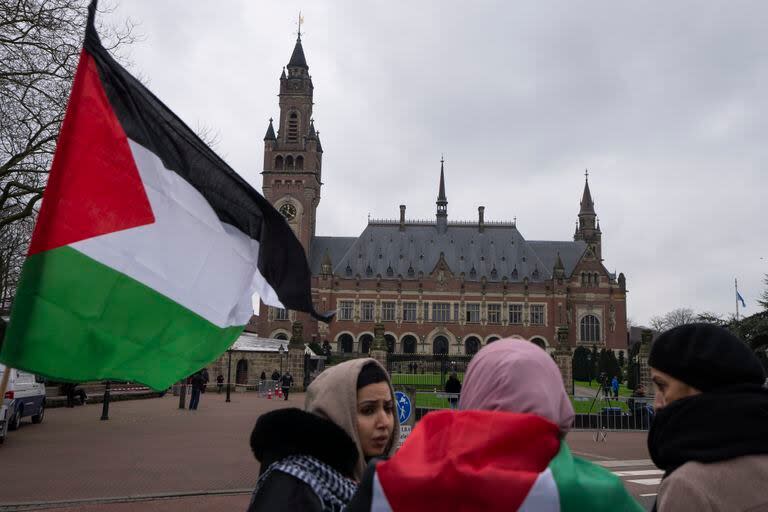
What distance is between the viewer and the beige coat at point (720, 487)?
2236 millimetres

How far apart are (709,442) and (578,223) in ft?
267

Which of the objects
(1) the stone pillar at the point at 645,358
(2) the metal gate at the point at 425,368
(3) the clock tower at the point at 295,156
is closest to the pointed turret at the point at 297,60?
(3) the clock tower at the point at 295,156

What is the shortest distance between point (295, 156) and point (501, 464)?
232 feet

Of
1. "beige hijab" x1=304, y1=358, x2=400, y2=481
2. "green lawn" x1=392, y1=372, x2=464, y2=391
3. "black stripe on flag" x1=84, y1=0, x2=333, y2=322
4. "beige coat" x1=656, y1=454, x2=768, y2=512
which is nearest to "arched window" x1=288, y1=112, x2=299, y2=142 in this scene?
"green lawn" x1=392, y1=372, x2=464, y2=391

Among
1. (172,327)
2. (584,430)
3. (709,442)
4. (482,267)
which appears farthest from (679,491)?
(482,267)

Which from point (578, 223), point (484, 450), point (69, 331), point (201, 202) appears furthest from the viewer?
point (578, 223)

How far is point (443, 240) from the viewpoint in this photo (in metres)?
73.7

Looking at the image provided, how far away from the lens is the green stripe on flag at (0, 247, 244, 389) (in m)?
3.65

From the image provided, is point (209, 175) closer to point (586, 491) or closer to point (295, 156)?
point (586, 491)

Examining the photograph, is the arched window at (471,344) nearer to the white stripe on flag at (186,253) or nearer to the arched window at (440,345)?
the arched window at (440,345)

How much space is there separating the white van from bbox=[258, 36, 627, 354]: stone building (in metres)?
46.9

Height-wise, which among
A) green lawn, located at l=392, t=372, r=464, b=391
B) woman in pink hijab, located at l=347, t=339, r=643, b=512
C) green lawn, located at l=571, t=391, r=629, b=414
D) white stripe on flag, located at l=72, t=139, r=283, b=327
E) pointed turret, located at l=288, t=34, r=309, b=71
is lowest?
green lawn, located at l=571, t=391, r=629, b=414

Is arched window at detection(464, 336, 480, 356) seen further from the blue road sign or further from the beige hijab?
the beige hijab

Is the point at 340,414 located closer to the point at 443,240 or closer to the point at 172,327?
the point at 172,327
